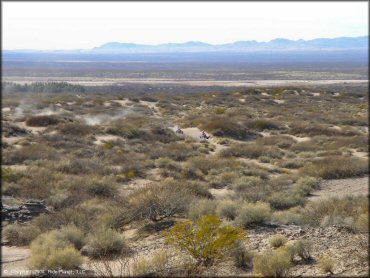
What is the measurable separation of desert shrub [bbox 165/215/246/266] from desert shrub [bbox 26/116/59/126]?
27064 millimetres

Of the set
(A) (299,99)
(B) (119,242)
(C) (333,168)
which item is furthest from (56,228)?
(A) (299,99)

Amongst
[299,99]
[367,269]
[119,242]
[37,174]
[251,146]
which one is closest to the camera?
[367,269]

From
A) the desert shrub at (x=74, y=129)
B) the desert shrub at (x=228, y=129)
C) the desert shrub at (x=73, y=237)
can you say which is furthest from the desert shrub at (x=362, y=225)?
the desert shrub at (x=74, y=129)

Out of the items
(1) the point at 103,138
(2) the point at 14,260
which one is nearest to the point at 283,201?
(2) the point at 14,260

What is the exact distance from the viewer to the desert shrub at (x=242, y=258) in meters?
7.93

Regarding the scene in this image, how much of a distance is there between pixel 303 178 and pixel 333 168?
2.18 meters

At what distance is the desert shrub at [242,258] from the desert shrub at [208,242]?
122mm

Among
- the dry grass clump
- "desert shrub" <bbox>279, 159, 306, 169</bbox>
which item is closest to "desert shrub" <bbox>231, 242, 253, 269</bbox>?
"desert shrub" <bbox>279, 159, 306, 169</bbox>

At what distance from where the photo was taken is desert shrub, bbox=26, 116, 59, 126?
33.0 metres

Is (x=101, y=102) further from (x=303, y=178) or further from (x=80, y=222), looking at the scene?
(x=80, y=222)

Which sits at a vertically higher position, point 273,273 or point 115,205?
point 273,273

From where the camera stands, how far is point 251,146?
84.5 ft

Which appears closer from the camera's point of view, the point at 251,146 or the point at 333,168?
the point at 333,168

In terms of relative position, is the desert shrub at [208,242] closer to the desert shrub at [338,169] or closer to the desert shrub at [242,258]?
the desert shrub at [242,258]
